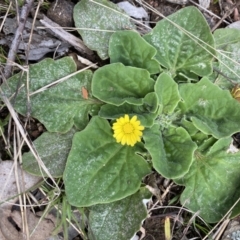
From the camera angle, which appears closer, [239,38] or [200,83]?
[200,83]

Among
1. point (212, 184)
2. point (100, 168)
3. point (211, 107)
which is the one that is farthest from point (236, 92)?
point (100, 168)

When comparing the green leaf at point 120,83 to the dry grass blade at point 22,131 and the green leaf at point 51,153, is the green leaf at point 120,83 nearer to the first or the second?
the green leaf at point 51,153

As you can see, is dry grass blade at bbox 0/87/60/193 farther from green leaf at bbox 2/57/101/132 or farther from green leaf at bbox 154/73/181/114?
green leaf at bbox 154/73/181/114

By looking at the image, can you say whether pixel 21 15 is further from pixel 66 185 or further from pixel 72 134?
pixel 66 185

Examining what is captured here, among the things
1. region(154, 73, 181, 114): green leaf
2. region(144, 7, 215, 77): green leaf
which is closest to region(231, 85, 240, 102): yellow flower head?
region(144, 7, 215, 77): green leaf

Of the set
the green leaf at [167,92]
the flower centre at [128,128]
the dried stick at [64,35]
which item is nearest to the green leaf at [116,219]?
the flower centre at [128,128]

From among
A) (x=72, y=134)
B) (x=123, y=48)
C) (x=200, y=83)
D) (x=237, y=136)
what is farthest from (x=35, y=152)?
(x=237, y=136)
